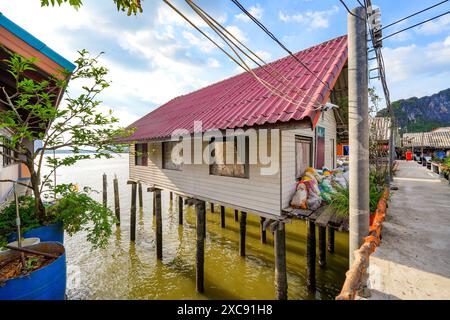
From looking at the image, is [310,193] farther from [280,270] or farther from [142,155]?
[142,155]

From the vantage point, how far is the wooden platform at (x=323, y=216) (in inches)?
196

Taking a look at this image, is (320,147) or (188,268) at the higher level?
(320,147)

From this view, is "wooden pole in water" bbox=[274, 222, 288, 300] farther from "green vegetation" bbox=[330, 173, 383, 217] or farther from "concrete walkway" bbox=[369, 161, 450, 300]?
"concrete walkway" bbox=[369, 161, 450, 300]

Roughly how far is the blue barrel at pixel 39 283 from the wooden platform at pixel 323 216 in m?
4.94

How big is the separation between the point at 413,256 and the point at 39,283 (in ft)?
20.9

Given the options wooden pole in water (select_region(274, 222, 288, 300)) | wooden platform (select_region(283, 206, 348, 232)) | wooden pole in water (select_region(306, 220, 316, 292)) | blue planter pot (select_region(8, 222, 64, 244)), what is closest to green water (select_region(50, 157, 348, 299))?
wooden pole in water (select_region(306, 220, 316, 292))

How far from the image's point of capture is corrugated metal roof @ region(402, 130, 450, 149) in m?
29.9

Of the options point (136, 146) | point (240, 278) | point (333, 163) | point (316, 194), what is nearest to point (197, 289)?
point (240, 278)

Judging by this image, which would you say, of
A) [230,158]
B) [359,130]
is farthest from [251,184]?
[359,130]

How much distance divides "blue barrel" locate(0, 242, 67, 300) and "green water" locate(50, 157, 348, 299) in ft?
12.5

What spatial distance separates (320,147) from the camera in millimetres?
9469
